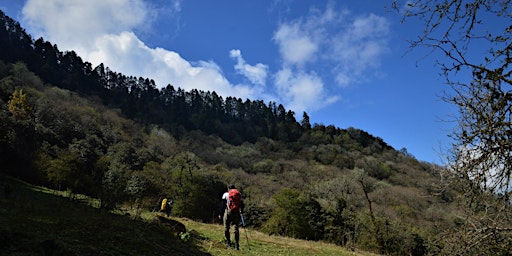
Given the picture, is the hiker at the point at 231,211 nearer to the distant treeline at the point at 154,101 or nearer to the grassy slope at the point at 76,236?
the grassy slope at the point at 76,236

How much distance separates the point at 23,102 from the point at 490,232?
218ft

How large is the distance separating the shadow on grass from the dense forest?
3.84m

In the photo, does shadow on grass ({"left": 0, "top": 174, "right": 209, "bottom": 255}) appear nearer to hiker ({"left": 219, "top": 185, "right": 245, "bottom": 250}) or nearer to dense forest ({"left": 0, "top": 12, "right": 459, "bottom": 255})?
hiker ({"left": 219, "top": 185, "right": 245, "bottom": 250})

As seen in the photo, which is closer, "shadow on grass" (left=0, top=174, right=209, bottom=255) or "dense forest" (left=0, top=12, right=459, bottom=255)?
"shadow on grass" (left=0, top=174, right=209, bottom=255)

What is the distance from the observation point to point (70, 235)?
7246 millimetres

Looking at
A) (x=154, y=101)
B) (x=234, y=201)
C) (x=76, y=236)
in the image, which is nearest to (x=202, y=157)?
(x=154, y=101)

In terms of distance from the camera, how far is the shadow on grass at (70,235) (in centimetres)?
582

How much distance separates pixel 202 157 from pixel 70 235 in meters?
82.1

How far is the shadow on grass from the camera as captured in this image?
5816 mm

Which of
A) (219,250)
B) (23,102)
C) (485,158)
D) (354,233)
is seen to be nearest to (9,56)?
(23,102)

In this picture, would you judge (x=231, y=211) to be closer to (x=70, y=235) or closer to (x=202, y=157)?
(x=70, y=235)

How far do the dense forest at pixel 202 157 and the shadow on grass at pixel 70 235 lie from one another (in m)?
3.84

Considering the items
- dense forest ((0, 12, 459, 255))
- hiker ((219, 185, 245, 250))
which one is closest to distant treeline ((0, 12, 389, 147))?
dense forest ((0, 12, 459, 255))

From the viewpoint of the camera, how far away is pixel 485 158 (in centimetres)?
Answer: 448
